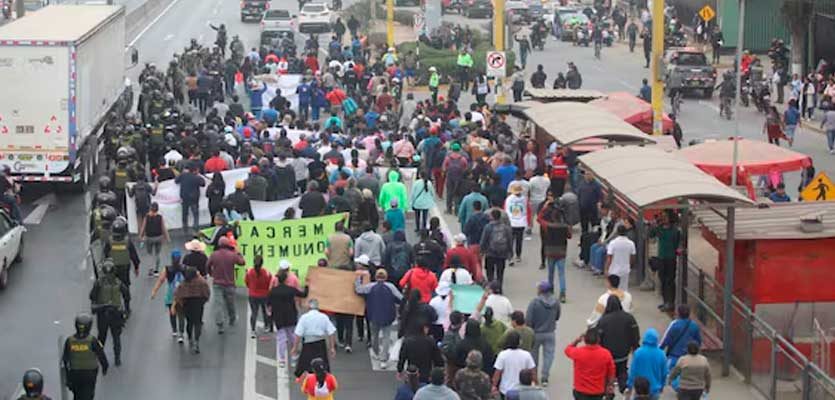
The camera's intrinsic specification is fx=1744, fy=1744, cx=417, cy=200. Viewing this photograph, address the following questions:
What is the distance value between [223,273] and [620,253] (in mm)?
5409

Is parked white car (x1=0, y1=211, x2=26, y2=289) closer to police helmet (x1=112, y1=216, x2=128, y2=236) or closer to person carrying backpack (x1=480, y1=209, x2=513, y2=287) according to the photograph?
police helmet (x1=112, y1=216, x2=128, y2=236)

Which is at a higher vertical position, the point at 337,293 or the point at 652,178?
the point at 652,178

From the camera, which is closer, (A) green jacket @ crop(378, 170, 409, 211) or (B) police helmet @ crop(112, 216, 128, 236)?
(B) police helmet @ crop(112, 216, 128, 236)

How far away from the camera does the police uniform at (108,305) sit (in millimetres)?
22125

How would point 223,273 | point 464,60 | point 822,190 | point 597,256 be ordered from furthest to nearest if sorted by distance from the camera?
1. point 464,60
2. point 597,256
3. point 822,190
4. point 223,273

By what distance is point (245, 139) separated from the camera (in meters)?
35.6

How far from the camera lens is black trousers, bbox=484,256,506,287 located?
2511 centimetres

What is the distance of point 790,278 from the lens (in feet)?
68.7

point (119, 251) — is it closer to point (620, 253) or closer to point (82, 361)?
point (82, 361)

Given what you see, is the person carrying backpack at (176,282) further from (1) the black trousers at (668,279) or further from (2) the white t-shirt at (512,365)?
(1) the black trousers at (668,279)

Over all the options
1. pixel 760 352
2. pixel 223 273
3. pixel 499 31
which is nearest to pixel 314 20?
pixel 499 31

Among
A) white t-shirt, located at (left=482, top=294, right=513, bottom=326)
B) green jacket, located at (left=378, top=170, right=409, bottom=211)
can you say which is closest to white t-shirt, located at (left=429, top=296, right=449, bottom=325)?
white t-shirt, located at (left=482, top=294, right=513, bottom=326)

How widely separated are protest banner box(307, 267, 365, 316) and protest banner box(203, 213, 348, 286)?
2961 millimetres

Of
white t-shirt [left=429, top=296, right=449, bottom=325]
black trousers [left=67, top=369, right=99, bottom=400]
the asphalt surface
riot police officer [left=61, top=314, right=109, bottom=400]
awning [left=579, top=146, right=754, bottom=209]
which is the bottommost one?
the asphalt surface
